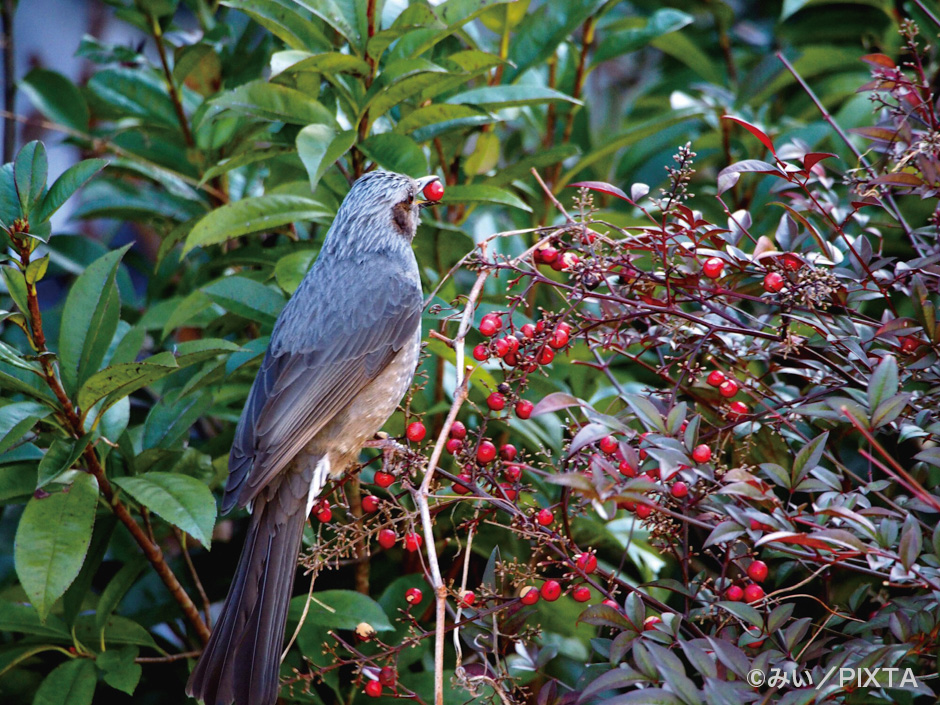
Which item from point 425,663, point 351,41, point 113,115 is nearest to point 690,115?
point 351,41

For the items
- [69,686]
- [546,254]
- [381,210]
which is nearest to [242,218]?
[381,210]

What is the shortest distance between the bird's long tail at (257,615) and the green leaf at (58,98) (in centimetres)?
215

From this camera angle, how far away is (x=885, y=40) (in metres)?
4.25

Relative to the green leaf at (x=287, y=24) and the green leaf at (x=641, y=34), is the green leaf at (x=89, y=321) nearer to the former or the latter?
the green leaf at (x=287, y=24)

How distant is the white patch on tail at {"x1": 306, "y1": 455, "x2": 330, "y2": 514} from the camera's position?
2.77 m

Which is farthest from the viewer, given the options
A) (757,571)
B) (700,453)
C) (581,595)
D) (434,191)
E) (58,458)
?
(434,191)

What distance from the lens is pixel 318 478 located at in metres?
2.85

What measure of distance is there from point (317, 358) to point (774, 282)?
157 centimetres

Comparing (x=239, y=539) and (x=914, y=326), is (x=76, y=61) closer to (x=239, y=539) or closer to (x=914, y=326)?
(x=239, y=539)

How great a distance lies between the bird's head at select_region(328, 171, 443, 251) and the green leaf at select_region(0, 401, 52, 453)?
111 centimetres

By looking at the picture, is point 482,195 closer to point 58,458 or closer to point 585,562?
point 585,562

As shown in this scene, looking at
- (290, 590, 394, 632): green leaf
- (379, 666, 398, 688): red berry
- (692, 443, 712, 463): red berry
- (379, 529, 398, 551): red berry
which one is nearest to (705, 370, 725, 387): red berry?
(692, 443, 712, 463): red berry

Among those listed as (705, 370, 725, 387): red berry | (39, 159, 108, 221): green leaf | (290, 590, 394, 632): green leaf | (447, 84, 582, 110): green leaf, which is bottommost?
(290, 590, 394, 632): green leaf

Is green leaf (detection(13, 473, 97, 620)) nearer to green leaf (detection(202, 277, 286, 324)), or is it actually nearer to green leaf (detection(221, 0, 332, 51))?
green leaf (detection(202, 277, 286, 324))
